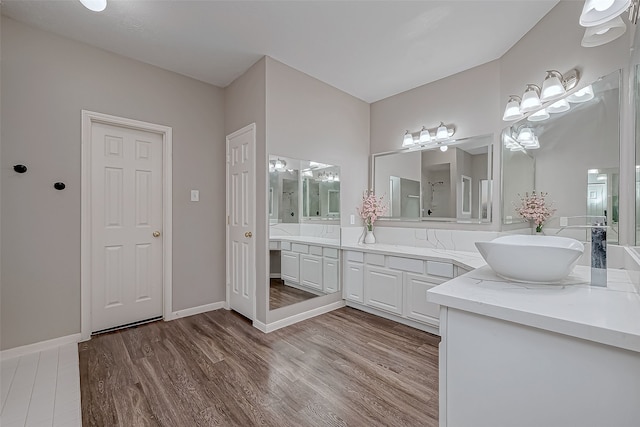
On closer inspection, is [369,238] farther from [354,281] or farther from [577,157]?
[577,157]

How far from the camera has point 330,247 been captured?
130 inches

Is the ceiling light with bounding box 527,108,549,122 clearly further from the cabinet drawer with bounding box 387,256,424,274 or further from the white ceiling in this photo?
the cabinet drawer with bounding box 387,256,424,274

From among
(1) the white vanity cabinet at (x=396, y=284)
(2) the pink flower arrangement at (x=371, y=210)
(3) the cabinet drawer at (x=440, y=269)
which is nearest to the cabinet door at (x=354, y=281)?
(1) the white vanity cabinet at (x=396, y=284)

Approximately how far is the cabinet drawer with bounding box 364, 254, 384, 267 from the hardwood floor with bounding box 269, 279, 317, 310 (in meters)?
0.78

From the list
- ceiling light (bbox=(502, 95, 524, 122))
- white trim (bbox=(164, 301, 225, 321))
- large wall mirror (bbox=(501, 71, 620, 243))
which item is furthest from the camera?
white trim (bbox=(164, 301, 225, 321))

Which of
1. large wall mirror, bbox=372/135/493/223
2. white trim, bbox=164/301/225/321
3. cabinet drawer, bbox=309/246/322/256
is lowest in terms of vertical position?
white trim, bbox=164/301/225/321

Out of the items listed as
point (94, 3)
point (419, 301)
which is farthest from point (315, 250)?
point (94, 3)

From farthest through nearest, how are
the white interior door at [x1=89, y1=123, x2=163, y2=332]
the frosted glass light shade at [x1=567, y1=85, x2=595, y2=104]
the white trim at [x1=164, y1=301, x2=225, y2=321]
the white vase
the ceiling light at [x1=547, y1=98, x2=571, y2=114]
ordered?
the white vase, the white trim at [x1=164, y1=301, x2=225, y2=321], the white interior door at [x1=89, y1=123, x2=163, y2=332], the ceiling light at [x1=547, y1=98, x2=571, y2=114], the frosted glass light shade at [x1=567, y1=85, x2=595, y2=104]

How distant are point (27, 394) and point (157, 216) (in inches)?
64.5

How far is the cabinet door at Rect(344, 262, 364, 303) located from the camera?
10.5 ft

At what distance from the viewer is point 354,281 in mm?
3266

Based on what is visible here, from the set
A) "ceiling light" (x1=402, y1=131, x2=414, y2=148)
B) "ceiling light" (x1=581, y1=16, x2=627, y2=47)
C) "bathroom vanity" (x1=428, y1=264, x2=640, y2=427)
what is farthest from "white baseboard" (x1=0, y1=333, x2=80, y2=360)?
"ceiling light" (x1=581, y1=16, x2=627, y2=47)

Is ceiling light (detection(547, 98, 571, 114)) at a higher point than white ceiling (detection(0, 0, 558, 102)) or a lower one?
lower

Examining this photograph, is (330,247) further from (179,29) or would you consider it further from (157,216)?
(179,29)
